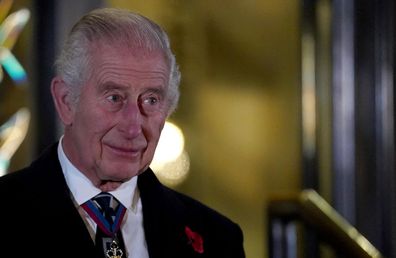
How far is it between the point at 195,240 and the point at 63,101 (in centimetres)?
46

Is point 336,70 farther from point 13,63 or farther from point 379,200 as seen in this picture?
point 13,63

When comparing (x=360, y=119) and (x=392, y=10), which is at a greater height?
(x=392, y=10)

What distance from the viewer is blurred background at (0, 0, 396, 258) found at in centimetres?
486

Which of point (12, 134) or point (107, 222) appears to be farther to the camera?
point (12, 134)

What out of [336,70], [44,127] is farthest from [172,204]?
[336,70]

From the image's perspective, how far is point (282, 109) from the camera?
5027mm

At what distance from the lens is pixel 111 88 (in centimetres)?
237

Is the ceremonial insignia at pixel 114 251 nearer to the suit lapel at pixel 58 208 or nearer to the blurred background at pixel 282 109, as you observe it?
the suit lapel at pixel 58 208

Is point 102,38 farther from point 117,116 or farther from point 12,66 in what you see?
point 12,66

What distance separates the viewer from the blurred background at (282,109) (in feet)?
15.9

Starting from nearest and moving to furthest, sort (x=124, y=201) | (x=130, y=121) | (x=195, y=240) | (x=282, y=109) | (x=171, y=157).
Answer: (x=130, y=121) < (x=124, y=201) < (x=195, y=240) < (x=171, y=157) < (x=282, y=109)

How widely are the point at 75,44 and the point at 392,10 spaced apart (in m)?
2.90

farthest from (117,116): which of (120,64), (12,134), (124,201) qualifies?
(12,134)

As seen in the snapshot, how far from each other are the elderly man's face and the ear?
1 centimetres
